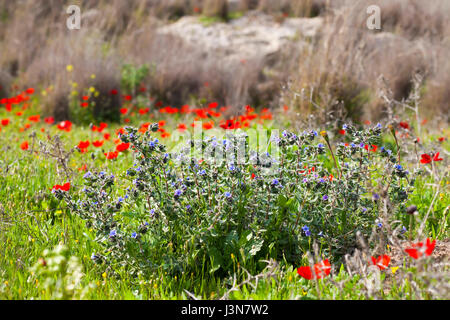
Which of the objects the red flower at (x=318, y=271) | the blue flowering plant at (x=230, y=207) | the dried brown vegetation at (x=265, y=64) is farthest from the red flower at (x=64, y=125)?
the red flower at (x=318, y=271)

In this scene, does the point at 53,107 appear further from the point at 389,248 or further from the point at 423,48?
the point at 423,48

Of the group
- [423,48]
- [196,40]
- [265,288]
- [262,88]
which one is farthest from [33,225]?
[196,40]

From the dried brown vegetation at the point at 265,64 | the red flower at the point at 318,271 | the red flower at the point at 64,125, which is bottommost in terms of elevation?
the red flower at the point at 318,271

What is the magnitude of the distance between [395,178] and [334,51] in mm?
2993

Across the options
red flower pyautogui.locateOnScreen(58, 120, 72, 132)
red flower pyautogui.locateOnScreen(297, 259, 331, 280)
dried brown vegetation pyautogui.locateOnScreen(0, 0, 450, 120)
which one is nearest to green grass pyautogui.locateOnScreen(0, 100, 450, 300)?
red flower pyautogui.locateOnScreen(297, 259, 331, 280)

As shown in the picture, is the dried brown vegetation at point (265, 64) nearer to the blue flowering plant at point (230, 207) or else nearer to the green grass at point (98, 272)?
the blue flowering plant at point (230, 207)

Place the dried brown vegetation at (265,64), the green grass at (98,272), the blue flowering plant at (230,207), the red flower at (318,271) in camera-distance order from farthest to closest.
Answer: the dried brown vegetation at (265,64)
the blue flowering plant at (230,207)
the green grass at (98,272)
the red flower at (318,271)

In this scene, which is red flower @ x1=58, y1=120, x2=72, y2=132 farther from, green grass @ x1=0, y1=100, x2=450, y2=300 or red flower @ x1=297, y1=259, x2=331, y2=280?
red flower @ x1=297, y1=259, x2=331, y2=280

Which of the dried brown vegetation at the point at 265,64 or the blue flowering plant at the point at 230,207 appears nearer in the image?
the blue flowering plant at the point at 230,207

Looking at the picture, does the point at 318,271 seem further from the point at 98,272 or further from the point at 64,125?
the point at 64,125

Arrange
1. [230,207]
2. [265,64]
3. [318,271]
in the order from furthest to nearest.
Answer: [265,64] → [230,207] → [318,271]

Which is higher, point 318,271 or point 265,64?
point 265,64

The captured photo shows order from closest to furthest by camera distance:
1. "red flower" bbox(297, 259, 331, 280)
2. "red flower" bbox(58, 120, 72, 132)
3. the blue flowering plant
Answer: "red flower" bbox(297, 259, 331, 280) < the blue flowering plant < "red flower" bbox(58, 120, 72, 132)

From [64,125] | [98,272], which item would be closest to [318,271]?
[98,272]
